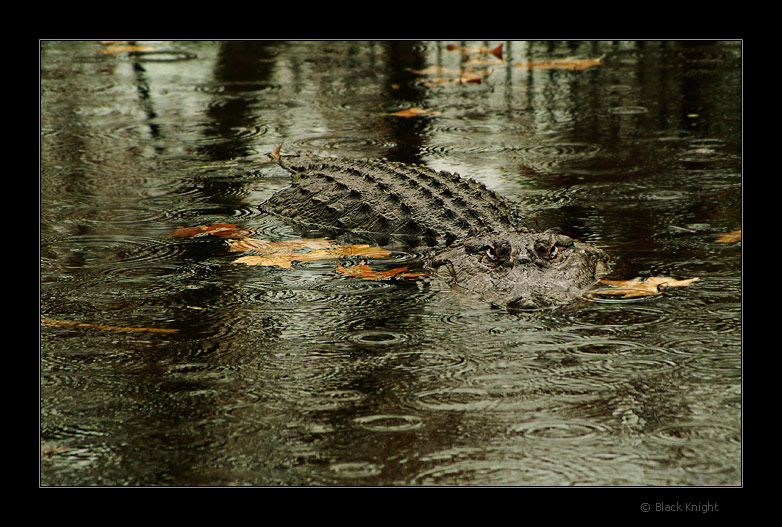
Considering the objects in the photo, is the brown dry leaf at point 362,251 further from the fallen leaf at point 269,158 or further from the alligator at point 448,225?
the fallen leaf at point 269,158

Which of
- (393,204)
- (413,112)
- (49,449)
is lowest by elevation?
(49,449)

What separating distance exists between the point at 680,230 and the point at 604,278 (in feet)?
3.90

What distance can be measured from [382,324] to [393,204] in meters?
1.93

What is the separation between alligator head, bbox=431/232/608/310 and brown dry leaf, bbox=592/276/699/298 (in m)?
0.14

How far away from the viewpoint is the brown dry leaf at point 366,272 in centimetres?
→ 552

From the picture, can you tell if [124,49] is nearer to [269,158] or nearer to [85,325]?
[269,158]

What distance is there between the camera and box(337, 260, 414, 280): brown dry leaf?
552 centimetres

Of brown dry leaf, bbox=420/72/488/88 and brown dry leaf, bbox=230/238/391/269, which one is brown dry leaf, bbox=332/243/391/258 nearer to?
brown dry leaf, bbox=230/238/391/269

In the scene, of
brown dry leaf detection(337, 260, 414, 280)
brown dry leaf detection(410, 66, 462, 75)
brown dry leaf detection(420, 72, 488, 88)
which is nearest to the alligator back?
brown dry leaf detection(337, 260, 414, 280)

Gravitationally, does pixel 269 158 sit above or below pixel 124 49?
below

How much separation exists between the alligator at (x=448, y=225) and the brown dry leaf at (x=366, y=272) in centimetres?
23

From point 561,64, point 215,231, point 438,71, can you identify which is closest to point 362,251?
point 215,231

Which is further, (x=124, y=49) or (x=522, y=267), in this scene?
(x=124, y=49)

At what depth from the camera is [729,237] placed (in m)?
6.05
